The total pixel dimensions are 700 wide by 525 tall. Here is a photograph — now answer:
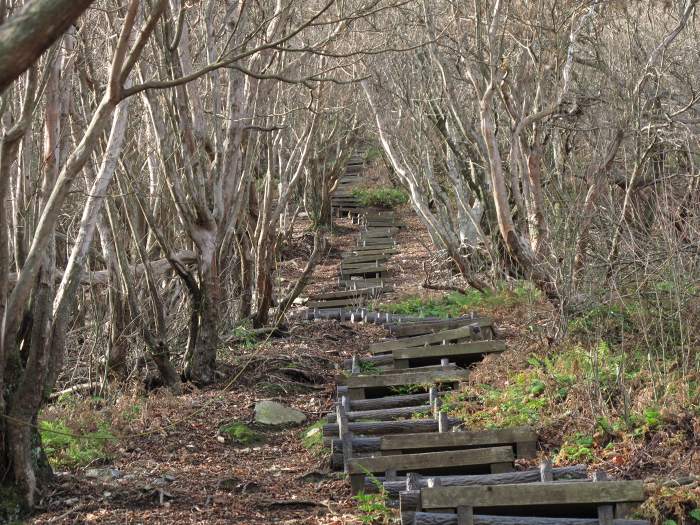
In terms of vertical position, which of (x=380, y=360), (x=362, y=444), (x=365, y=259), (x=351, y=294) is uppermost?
(x=365, y=259)

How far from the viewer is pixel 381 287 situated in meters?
17.2

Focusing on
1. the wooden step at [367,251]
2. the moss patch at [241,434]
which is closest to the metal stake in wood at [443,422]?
the moss patch at [241,434]

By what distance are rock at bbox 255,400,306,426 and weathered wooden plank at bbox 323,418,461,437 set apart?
4.44ft

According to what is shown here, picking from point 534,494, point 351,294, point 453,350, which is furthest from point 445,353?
point 351,294

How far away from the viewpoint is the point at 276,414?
9.19 meters

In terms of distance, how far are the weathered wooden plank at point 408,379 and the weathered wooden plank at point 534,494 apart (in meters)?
3.34

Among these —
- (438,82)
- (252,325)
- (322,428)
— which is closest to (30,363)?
(322,428)

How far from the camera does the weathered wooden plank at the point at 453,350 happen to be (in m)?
10.1

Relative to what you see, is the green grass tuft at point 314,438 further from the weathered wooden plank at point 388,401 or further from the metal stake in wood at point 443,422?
the metal stake in wood at point 443,422

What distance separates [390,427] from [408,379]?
136 cm

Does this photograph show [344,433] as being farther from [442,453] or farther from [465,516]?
[465,516]

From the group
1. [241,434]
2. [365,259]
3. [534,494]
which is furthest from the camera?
[365,259]

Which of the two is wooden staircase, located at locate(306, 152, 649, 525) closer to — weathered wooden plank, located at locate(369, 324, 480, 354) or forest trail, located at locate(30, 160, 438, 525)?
weathered wooden plank, located at locate(369, 324, 480, 354)

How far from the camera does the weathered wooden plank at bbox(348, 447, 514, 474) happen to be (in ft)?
21.6
